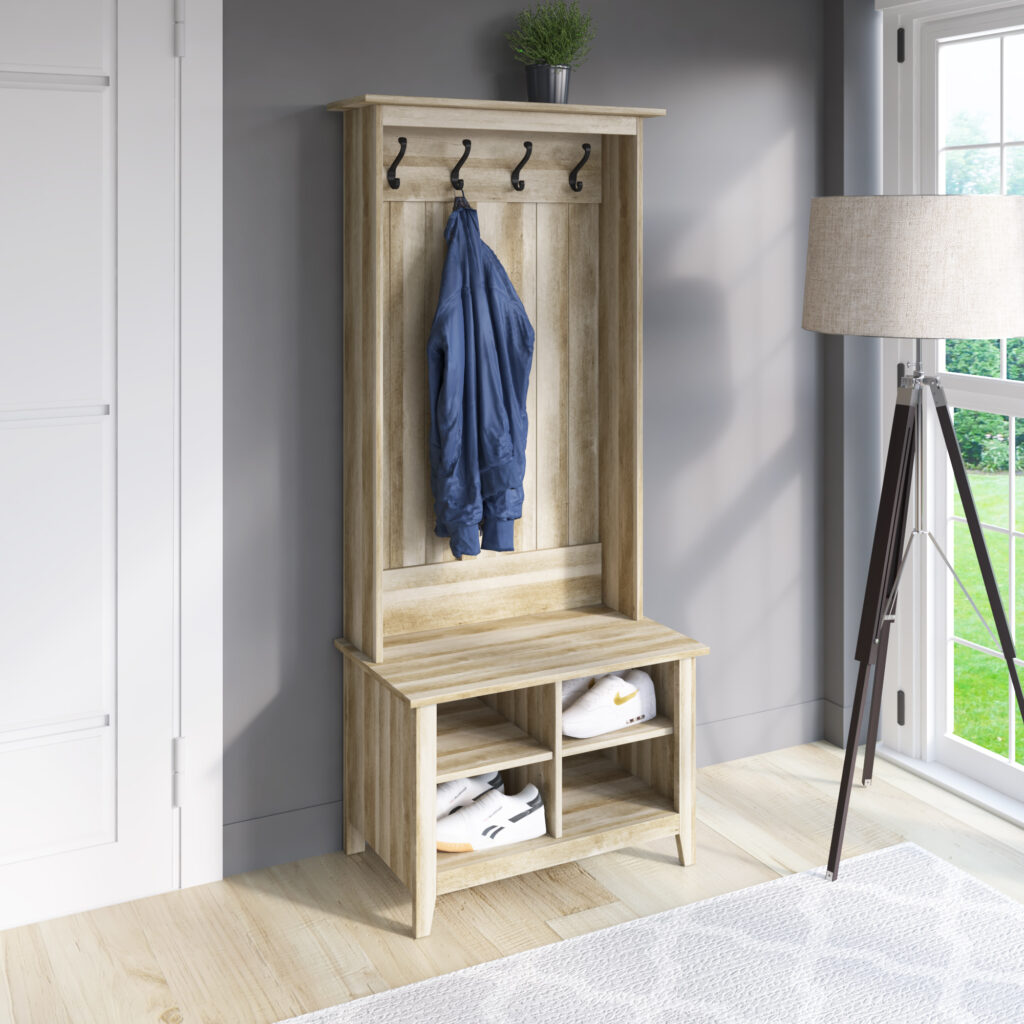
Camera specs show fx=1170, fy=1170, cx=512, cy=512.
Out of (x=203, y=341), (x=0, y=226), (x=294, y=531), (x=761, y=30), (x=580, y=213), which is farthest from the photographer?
(x=761, y=30)

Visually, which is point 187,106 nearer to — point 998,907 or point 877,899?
point 877,899

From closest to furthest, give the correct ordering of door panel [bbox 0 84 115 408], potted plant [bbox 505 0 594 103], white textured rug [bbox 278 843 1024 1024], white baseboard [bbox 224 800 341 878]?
1. white textured rug [bbox 278 843 1024 1024]
2. door panel [bbox 0 84 115 408]
3. potted plant [bbox 505 0 594 103]
4. white baseboard [bbox 224 800 341 878]

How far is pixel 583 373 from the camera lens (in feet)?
10.3

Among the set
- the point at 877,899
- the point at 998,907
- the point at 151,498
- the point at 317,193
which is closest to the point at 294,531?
the point at 151,498

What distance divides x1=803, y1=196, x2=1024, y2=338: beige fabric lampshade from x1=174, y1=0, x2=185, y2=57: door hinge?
59.2 inches

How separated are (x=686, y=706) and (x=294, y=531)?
1063 mm

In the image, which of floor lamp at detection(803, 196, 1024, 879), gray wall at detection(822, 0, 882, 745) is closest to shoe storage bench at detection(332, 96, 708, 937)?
floor lamp at detection(803, 196, 1024, 879)

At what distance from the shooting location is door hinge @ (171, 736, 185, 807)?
9.17 feet

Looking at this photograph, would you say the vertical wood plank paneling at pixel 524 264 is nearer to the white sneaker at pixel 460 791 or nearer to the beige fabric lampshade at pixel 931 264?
the white sneaker at pixel 460 791

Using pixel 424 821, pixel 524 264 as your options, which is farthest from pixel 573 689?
pixel 524 264

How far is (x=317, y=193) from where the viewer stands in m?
2.78

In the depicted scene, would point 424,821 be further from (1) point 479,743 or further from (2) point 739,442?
(2) point 739,442

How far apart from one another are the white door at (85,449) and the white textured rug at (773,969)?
76cm

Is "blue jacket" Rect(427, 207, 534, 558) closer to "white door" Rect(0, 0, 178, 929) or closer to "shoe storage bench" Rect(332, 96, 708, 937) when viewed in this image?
"shoe storage bench" Rect(332, 96, 708, 937)
